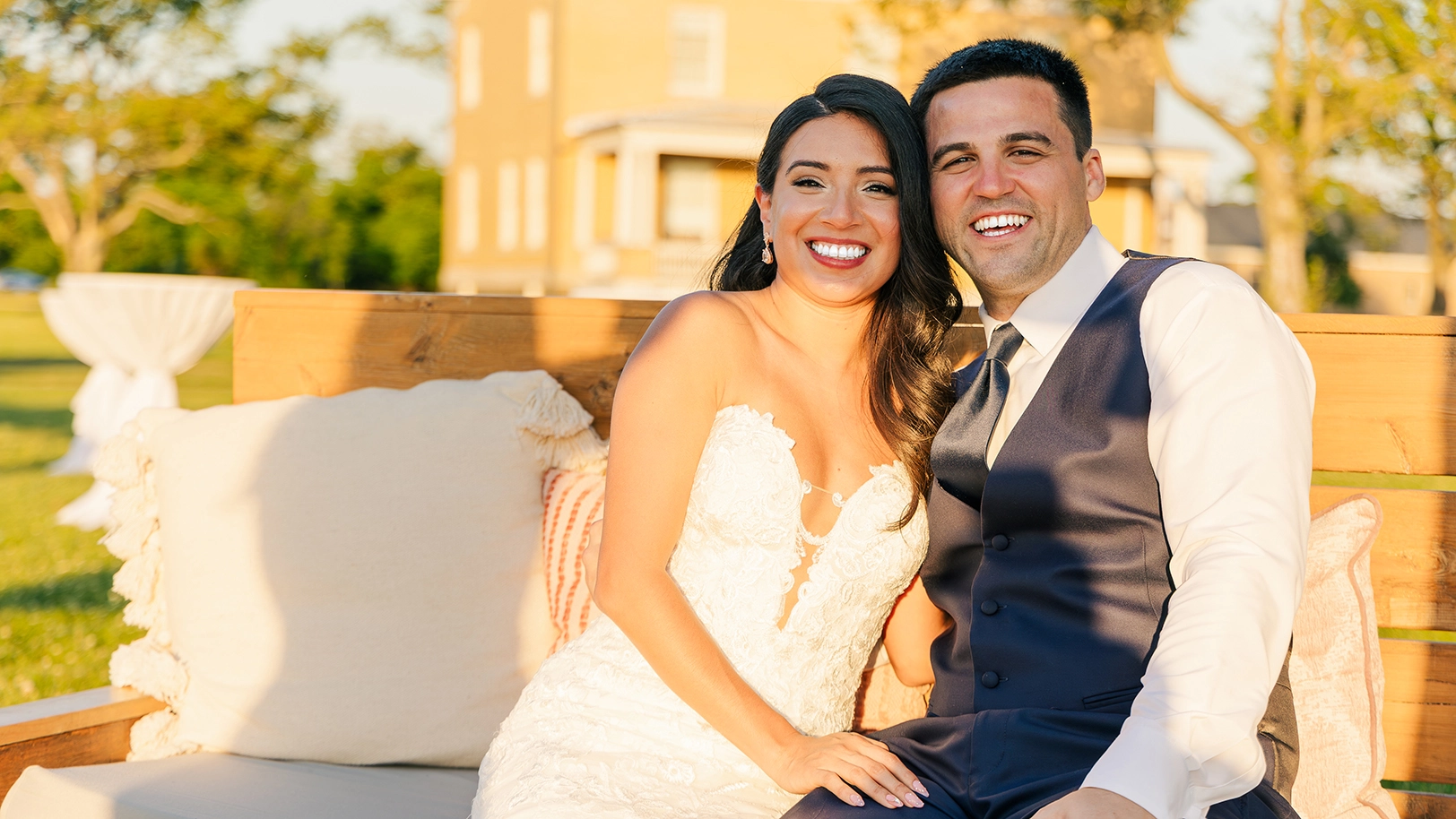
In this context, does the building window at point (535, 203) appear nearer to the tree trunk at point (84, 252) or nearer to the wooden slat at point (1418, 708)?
the tree trunk at point (84, 252)

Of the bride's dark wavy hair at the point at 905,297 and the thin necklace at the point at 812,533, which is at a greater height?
the bride's dark wavy hair at the point at 905,297

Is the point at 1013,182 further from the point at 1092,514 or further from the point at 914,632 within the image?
the point at 914,632

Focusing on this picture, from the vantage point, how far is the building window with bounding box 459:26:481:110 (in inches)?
1198

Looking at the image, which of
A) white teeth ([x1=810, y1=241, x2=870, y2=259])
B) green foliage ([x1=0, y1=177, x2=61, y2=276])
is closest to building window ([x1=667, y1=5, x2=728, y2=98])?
white teeth ([x1=810, y1=241, x2=870, y2=259])

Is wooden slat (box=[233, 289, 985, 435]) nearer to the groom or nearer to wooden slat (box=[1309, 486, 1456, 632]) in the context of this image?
the groom

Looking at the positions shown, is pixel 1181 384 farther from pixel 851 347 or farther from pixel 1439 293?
pixel 1439 293

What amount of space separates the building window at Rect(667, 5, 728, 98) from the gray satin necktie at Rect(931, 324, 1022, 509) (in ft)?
77.5

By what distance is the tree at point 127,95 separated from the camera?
25469mm

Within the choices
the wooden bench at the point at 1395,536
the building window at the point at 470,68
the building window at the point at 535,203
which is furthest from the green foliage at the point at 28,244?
the wooden bench at the point at 1395,536

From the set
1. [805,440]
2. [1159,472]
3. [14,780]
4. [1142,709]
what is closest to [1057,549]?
[1159,472]

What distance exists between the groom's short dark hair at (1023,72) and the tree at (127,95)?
26.4 m

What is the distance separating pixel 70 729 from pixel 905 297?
7.40 feet

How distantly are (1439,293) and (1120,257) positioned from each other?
23.3 metres

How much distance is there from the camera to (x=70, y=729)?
122 inches
